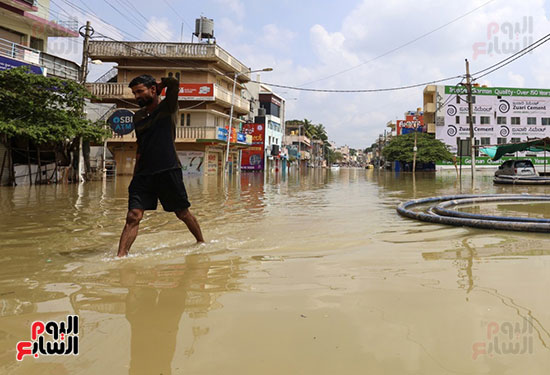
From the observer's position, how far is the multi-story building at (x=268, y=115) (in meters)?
48.7

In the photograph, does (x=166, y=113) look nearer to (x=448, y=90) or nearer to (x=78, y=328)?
(x=78, y=328)

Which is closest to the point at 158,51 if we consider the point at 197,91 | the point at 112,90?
the point at 197,91

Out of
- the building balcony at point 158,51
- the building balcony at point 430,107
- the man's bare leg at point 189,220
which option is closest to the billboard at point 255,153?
the building balcony at point 158,51

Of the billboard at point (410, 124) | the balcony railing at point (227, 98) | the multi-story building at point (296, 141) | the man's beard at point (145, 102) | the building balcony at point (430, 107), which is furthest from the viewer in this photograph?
the multi-story building at point (296, 141)

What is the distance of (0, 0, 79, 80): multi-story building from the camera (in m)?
18.2

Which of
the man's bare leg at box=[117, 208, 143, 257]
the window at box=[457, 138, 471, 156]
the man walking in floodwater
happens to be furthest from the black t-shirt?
the window at box=[457, 138, 471, 156]

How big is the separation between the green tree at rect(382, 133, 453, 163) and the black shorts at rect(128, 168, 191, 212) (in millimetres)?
50206

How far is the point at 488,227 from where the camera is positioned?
5.49 m

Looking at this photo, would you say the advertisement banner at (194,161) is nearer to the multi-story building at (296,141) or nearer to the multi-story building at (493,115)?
the multi-story building at (493,115)

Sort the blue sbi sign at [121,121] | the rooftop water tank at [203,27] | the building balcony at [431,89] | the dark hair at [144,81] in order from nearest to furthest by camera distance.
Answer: the dark hair at [144,81] → the blue sbi sign at [121,121] → the rooftop water tank at [203,27] → the building balcony at [431,89]

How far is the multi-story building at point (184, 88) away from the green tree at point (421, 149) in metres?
29.0

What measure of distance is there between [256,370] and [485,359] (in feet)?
3.56

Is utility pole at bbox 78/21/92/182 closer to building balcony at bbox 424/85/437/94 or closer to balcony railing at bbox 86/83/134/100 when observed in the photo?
balcony railing at bbox 86/83/134/100

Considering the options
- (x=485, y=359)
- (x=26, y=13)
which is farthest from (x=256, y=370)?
(x=26, y=13)
